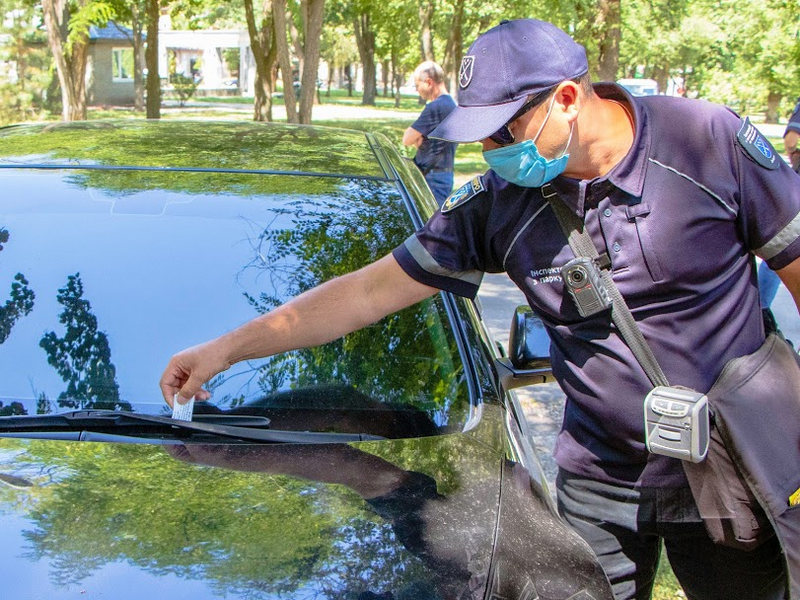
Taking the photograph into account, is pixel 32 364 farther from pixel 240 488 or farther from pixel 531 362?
pixel 531 362

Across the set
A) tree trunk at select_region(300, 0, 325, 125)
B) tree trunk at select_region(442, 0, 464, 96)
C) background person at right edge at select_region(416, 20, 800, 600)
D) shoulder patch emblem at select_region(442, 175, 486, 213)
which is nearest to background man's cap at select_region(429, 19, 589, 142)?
background person at right edge at select_region(416, 20, 800, 600)

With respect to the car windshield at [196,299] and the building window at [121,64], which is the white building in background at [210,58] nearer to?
the building window at [121,64]

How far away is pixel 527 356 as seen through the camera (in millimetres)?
2424

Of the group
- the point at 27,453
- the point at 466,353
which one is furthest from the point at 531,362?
the point at 27,453

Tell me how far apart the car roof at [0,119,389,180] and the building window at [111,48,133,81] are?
128 ft

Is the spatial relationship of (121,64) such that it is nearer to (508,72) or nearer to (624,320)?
(508,72)

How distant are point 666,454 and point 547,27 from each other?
2.95 feet

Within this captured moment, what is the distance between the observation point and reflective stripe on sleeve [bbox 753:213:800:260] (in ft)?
6.30

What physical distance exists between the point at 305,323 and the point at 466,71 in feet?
2.14

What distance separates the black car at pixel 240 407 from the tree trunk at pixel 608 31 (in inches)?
328

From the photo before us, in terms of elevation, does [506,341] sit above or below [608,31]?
below

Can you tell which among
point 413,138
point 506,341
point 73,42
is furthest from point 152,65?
point 506,341

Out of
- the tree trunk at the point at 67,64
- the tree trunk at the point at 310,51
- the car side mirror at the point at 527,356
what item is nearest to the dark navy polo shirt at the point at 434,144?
the tree trunk at the point at 310,51

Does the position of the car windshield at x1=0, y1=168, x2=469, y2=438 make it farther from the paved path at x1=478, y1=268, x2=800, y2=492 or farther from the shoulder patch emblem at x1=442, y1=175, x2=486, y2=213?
the paved path at x1=478, y1=268, x2=800, y2=492
